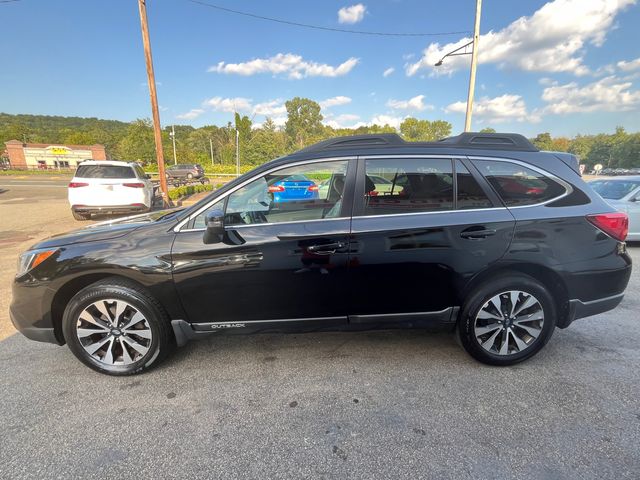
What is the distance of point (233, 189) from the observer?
8.24ft

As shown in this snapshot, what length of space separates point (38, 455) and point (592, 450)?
128 inches

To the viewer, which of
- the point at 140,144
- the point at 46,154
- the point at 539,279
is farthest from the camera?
the point at 46,154

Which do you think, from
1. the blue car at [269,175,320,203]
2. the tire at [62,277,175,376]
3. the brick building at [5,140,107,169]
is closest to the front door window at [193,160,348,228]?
the blue car at [269,175,320,203]

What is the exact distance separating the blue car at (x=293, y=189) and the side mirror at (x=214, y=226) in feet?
1.93

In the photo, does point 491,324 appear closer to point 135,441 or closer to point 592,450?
point 592,450

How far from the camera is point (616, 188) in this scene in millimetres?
6859

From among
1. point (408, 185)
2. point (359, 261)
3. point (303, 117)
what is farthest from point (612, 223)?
point (303, 117)

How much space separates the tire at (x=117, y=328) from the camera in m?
2.49

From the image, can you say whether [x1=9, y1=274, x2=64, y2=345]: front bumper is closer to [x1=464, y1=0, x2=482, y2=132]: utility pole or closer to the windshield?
the windshield

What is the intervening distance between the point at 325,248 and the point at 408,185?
2.83 feet

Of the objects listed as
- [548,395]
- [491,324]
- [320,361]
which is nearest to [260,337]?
[320,361]

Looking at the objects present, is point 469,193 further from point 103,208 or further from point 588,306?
point 103,208

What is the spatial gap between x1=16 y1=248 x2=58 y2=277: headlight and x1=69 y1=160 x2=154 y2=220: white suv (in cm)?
653

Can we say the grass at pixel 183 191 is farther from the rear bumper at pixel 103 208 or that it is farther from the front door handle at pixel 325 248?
the front door handle at pixel 325 248
